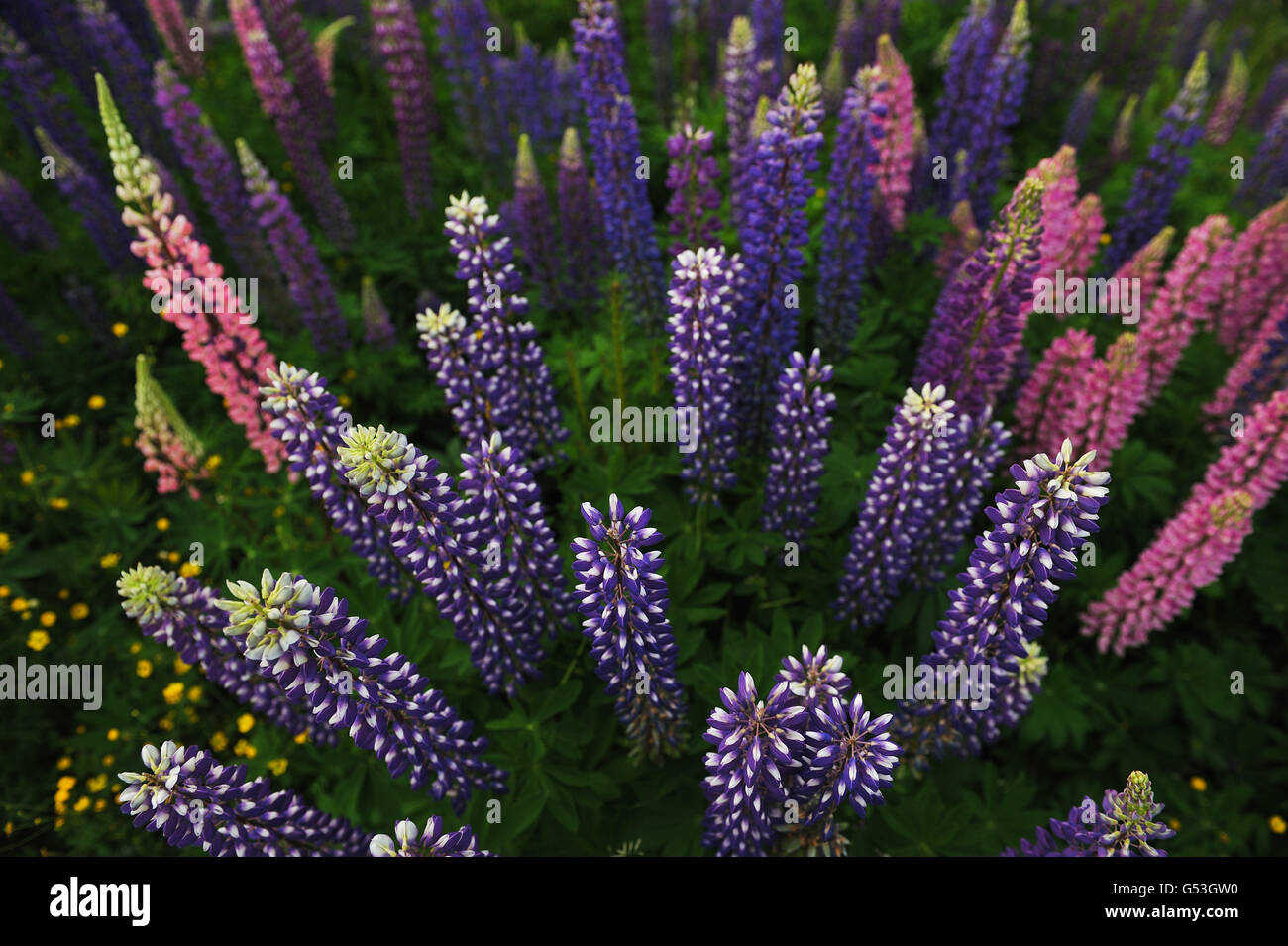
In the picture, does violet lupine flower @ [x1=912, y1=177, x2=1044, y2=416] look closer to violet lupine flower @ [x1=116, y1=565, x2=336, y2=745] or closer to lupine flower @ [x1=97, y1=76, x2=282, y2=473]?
violet lupine flower @ [x1=116, y1=565, x2=336, y2=745]

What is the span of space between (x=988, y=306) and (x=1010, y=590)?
208cm

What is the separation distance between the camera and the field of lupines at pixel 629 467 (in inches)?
134

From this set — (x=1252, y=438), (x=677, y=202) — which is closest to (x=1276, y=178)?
(x=1252, y=438)

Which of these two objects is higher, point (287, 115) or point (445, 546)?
point (287, 115)

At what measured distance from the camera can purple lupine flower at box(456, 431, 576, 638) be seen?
366 centimetres

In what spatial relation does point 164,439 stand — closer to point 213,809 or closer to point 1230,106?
point 213,809

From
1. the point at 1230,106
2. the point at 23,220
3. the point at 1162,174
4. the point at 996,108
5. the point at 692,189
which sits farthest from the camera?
the point at 1230,106

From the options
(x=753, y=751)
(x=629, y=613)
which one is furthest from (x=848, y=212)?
(x=753, y=751)

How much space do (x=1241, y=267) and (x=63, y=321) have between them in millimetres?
10951

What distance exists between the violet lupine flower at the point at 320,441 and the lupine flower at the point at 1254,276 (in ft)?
22.4

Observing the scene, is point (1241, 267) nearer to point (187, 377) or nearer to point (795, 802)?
point (795, 802)

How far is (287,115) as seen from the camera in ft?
23.0

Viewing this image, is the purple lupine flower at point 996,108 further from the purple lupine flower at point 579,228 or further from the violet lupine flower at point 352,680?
the violet lupine flower at point 352,680
